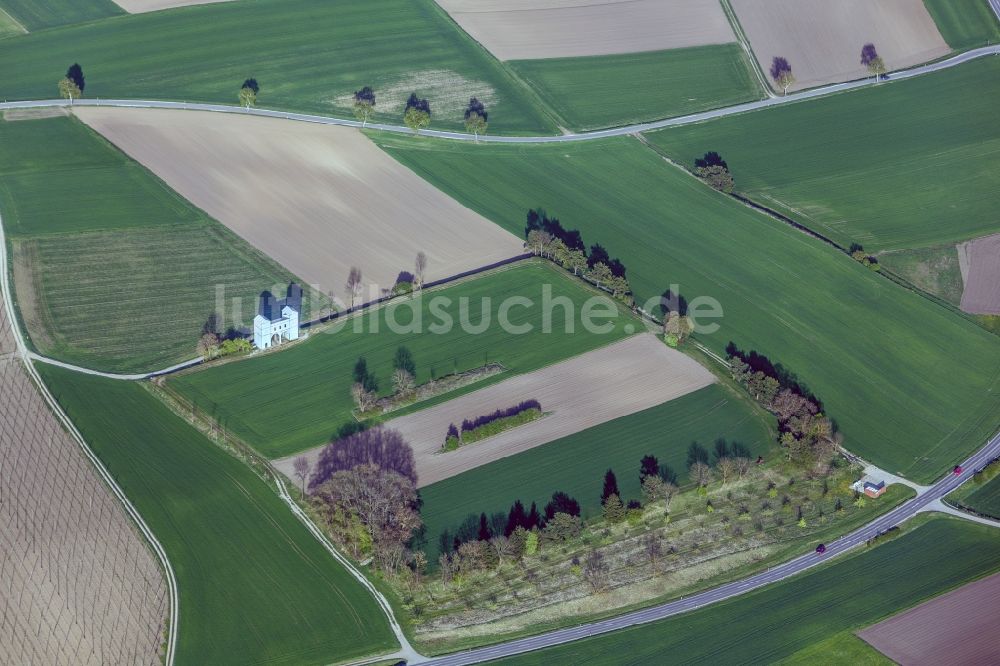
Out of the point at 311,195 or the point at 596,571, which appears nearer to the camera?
the point at 596,571

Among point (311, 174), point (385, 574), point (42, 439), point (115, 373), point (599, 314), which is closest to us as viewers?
point (385, 574)

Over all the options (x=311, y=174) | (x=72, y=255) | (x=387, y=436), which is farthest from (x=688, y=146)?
(x=72, y=255)

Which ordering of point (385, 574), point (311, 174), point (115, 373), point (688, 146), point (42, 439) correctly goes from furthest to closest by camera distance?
point (688, 146) → point (311, 174) → point (115, 373) → point (42, 439) → point (385, 574)

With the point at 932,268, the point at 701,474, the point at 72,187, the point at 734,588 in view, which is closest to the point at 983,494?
the point at 701,474

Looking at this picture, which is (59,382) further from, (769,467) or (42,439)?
(769,467)

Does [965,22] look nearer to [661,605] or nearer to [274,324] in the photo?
[274,324]

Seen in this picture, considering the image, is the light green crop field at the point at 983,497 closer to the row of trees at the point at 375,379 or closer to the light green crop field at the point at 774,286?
the light green crop field at the point at 774,286

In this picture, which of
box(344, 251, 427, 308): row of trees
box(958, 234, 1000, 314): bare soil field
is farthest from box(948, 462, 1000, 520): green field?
box(344, 251, 427, 308): row of trees
